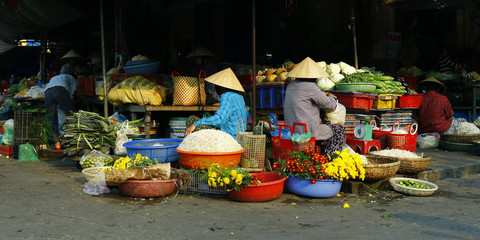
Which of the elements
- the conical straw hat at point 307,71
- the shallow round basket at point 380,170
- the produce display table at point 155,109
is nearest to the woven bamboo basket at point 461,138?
the shallow round basket at point 380,170

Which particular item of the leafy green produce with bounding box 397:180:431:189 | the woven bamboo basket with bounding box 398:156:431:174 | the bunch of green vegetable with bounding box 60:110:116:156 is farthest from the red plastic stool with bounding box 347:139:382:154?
the bunch of green vegetable with bounding box 60:110:116:156

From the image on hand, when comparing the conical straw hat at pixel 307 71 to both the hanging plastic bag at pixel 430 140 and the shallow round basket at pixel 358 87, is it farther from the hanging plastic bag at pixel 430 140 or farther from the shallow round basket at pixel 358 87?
the hanging plastic bag at pixel 430 140

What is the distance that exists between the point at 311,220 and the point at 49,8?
944cm

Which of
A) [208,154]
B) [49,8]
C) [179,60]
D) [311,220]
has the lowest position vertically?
[311,220]

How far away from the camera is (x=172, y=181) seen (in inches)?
210

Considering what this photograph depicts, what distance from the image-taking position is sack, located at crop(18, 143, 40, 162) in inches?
348

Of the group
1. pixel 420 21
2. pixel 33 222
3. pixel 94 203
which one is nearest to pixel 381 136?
pixel 94 203

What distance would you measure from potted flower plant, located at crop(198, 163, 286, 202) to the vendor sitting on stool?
212 inches

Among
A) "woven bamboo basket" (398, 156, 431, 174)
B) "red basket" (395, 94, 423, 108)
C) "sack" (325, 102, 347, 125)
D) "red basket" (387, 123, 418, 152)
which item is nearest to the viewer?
"woven bamboo basket" (398, 156, 431, 174)

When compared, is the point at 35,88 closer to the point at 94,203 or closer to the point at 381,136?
the point at 94,203

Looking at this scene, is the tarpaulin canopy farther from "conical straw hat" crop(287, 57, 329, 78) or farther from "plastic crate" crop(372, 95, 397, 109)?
"plastic crate" crop(372, 95, 397, 109)

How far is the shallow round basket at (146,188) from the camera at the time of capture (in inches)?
204

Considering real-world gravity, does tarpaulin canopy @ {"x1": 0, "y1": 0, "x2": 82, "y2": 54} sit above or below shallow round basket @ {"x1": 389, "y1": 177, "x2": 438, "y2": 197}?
above

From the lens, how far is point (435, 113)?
9.02 m
